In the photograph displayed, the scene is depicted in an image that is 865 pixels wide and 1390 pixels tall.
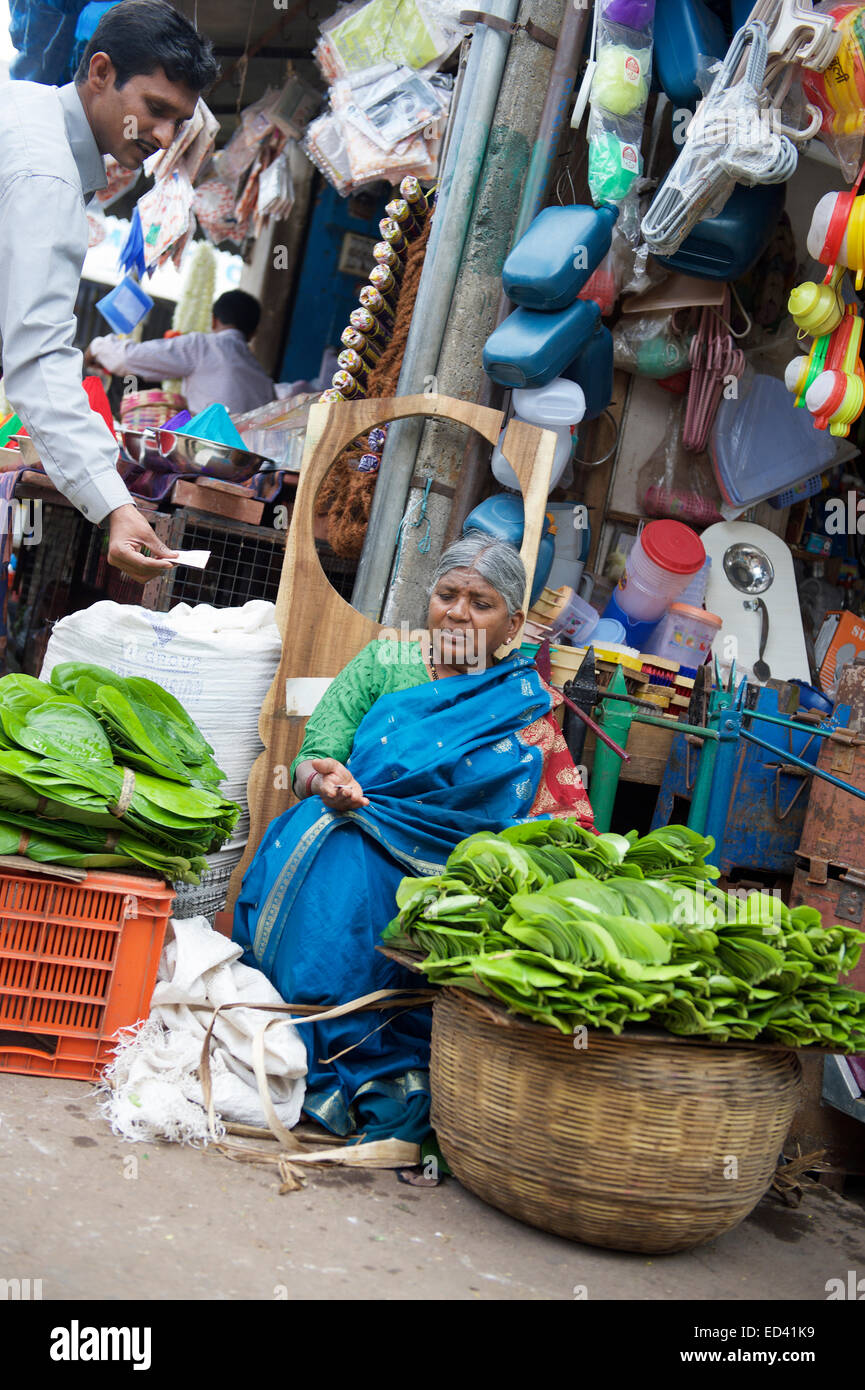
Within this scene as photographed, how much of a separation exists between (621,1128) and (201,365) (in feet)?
16.8

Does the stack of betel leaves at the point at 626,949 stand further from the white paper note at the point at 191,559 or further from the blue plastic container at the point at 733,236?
the blue plastic container at the point at 733,236

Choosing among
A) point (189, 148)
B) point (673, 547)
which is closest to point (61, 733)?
point (673, 547)

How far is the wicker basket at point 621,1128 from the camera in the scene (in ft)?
6.86

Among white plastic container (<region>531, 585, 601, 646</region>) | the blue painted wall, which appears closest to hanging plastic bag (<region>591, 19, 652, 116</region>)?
white plastic container (<region>531, 585, 601, 646</region>)

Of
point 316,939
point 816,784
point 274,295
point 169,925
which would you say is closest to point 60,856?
point 169,925

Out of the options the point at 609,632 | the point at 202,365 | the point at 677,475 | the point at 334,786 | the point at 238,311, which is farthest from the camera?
the point at 238,311

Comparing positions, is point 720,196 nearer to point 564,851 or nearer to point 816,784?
point 816,784

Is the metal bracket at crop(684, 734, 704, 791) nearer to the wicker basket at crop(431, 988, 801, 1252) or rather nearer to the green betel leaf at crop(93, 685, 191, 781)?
the wicker basket at crop(431, 988, 801, 1252)

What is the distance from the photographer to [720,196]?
3766 mm

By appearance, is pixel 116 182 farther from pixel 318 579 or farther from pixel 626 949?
pixel 626 949

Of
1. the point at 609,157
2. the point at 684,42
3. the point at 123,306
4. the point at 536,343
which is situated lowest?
the point at 536,343

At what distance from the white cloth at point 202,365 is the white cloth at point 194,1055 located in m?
4.03

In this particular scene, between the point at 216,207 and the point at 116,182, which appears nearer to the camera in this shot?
the point at 116,182

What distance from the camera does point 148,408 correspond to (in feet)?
19.1
